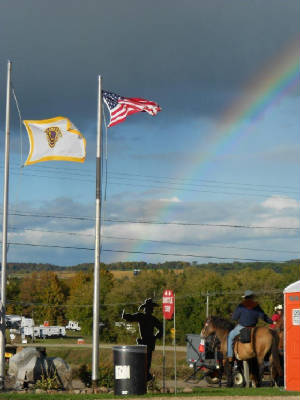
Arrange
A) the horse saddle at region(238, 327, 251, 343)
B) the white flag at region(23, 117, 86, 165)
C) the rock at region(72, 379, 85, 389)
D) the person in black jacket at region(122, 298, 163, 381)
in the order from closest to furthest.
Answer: the horse saddle at region(238, 327, 251, 343) < the person in black jacket at region(122, 298, 163, 381) < the white flag at region(23, 117, 86, 165) < the rock at region(72, 379, 85, 389)

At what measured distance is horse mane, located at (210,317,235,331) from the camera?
26953mm

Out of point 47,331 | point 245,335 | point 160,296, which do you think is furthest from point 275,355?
point 47,331

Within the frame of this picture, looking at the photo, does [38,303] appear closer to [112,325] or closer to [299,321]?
[112,325]

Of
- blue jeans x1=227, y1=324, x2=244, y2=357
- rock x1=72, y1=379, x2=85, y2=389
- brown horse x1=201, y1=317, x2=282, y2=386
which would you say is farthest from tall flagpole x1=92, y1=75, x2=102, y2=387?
brown horse x1=201, y1=317, x2=282, y2=386

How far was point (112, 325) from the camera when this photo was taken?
9975cm

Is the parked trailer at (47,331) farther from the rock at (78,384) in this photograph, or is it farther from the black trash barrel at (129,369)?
the black trash barrel at (129,369)

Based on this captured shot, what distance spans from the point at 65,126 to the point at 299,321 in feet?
36.0

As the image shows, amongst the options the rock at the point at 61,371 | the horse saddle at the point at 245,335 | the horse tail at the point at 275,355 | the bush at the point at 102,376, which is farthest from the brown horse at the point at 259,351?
the bush at the point at 102,376

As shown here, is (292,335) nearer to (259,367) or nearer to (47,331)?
(259,367)

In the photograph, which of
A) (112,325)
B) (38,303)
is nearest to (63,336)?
(38,303)

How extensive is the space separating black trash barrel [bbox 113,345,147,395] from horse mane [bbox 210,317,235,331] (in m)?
6.61

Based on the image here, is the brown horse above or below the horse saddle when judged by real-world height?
below

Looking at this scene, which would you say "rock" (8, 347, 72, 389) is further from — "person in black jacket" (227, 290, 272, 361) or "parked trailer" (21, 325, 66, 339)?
"parked trailer" (21, 325, 66, 339)

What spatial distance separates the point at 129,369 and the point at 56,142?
9.87 meters
